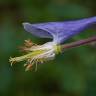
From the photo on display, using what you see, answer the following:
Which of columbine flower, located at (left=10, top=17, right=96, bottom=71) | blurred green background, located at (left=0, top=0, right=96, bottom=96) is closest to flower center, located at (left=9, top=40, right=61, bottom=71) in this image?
columbine flower, located at (left=10, top=17, right=96, bottom=71)

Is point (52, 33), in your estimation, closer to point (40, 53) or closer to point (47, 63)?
point (40, 53)

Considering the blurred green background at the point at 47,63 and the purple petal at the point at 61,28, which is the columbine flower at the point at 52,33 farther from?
the blurred green background at the point at 47,63

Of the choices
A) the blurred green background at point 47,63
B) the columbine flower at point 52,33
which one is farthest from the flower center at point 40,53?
the blurred green background at point 47,63

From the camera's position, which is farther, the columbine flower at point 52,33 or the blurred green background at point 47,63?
the blurred green background at point 47,63

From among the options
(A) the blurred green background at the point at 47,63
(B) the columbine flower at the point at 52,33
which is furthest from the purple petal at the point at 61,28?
(A) the blurred green background at the point at 47,63

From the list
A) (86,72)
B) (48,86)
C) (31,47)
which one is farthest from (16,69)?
(31,47)

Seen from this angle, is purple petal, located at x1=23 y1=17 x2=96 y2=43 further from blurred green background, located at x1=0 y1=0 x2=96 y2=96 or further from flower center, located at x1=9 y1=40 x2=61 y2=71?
blurred green background, located at x1=0 y1=0 x2=96 y2=96

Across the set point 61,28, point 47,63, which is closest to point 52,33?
point 61,28

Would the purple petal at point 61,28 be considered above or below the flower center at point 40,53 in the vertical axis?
above
